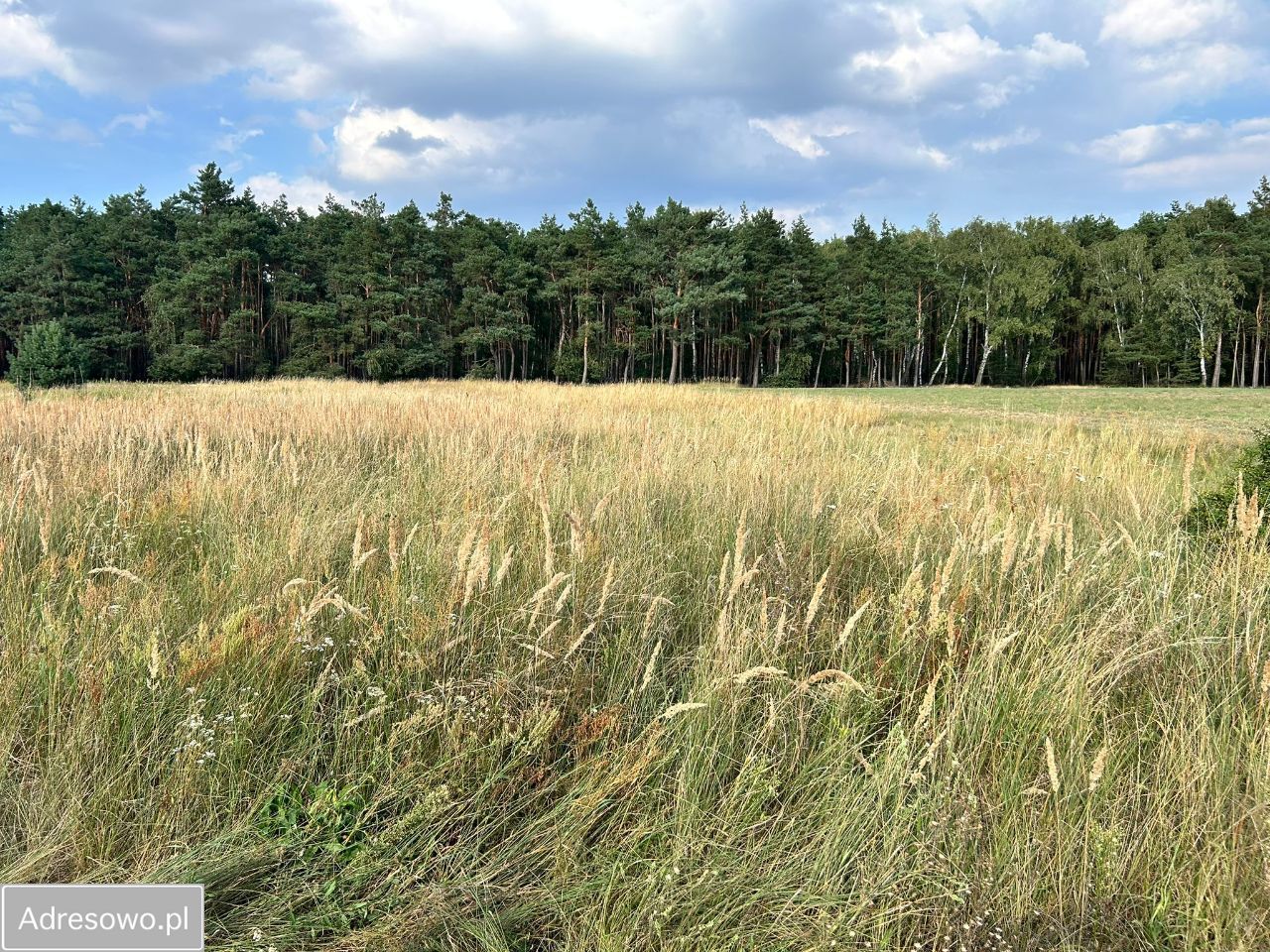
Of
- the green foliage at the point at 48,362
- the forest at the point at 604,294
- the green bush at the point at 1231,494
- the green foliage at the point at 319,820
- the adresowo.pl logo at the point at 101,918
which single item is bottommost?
the adresowo.pl logo at the point at 101,918

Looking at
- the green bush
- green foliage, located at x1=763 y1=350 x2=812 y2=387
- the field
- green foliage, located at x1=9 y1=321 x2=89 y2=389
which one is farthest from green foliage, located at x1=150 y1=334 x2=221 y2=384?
the green bush

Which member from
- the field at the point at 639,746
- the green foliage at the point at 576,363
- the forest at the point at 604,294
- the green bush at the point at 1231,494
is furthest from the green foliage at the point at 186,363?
the green bush at the point at 1231,494

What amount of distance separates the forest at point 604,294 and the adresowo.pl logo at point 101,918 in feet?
139

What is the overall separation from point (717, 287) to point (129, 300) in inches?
1577

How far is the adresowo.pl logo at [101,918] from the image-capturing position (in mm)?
1407

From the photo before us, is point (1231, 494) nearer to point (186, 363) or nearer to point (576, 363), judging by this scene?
point (576, 363)

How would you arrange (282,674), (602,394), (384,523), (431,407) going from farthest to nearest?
(602,394), (431,407), (384,523), (282,674)

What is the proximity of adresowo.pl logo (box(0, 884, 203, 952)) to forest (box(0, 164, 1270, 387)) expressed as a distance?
42417 mm

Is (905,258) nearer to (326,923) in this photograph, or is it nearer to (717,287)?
(717,287)

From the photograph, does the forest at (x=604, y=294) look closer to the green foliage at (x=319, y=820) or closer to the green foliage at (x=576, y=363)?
the green foliage at (x=576, y=363)

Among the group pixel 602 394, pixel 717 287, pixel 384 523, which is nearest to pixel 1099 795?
pixel 384 523

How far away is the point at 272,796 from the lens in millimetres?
1664

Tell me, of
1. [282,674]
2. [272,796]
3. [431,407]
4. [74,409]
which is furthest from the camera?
[431,407]

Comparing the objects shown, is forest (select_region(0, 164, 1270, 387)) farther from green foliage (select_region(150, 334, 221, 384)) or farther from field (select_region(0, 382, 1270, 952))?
field (select_region(0, 382, 1270, 952))
